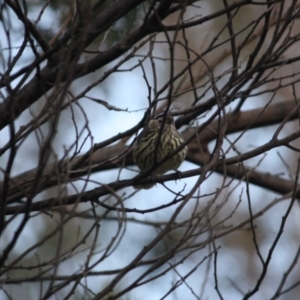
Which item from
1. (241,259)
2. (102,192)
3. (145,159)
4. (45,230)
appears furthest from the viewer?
(241,259)

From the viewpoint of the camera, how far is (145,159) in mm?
5223

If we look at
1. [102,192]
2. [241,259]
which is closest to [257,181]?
[102,192]

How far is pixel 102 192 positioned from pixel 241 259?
7.74 meters

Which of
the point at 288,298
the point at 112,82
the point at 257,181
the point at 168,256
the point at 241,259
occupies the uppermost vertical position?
the point at 112,82

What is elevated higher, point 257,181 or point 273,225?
point 273,225

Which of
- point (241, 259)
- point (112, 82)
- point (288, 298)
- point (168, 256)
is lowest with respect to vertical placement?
point (168, 256)

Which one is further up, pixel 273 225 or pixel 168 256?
pixel 273 225

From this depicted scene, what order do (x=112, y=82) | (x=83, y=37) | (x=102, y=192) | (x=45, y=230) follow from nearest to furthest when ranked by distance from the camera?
(x=83, y=37), (x=102, y=192), (x=45, y=230), (x=112, y=82)

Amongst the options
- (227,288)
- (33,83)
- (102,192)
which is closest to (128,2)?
(33,83)

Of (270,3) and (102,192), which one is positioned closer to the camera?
(270,3)

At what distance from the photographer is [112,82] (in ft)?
30.7

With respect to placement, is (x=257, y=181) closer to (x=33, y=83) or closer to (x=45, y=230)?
(x=33, y=83)

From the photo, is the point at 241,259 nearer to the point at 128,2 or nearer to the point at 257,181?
the point at 257,181

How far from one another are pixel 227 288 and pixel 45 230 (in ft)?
8.08
